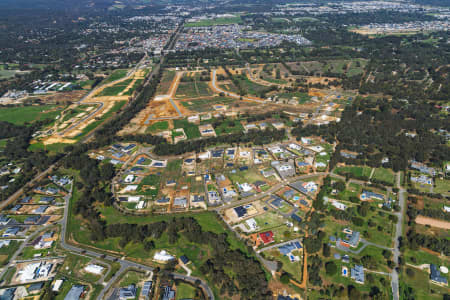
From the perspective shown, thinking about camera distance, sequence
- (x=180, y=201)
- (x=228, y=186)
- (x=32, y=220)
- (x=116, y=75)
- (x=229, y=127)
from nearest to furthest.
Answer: (x=32, y=220) < (x=180, y=201) < (x=228, y=186) < (x=229, y=127) < (x=116, y=75)

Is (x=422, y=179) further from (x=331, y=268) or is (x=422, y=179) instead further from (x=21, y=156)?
(x=21, y=156)

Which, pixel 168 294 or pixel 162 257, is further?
pixel 162 257

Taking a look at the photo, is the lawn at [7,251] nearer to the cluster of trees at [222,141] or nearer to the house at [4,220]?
the house at [4,220]

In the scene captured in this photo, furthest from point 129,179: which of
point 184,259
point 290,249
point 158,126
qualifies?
point 290,249

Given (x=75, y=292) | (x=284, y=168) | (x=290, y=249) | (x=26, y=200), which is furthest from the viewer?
(x=284, y=168)

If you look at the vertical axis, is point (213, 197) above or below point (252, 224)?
above

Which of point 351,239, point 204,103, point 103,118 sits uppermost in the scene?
point 204,103
